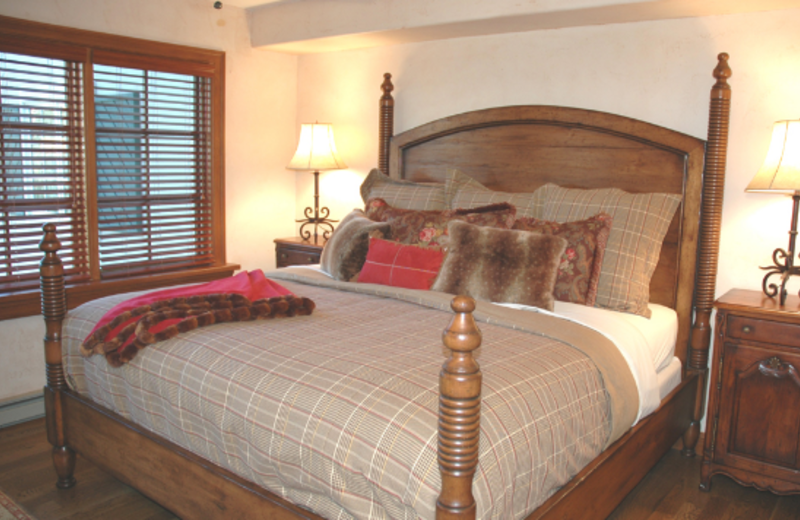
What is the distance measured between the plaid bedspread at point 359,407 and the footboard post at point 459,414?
7 cm

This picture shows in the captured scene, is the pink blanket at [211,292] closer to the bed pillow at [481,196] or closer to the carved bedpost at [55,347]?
the carved bedpost at [55,347]

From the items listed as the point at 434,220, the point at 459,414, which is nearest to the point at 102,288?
the point at 434,220

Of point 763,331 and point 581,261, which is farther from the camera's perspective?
point 581,261

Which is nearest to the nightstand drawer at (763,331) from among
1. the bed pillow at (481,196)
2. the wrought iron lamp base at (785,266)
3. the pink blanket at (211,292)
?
the wrought iron lamp base at (785,266)

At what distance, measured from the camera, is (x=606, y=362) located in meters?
2.10

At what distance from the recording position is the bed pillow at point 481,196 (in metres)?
3.06

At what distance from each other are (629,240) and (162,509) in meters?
2.18

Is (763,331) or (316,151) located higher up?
(316,151)

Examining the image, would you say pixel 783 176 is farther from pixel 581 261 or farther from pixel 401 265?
pixel 401 265

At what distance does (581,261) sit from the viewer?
8.64 ft

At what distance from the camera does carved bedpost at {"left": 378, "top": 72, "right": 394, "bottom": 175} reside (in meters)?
3.89

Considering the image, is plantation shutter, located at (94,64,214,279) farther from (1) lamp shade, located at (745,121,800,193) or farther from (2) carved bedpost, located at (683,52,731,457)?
(1) lamp shade, located at (745,121,800,193)

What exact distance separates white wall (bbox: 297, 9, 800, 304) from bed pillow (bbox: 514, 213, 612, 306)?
0.71 metres

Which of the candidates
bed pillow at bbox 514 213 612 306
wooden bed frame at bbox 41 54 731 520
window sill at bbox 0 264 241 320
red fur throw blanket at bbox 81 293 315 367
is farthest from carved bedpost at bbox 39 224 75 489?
bed pillow at bbox 514 213 612 306
